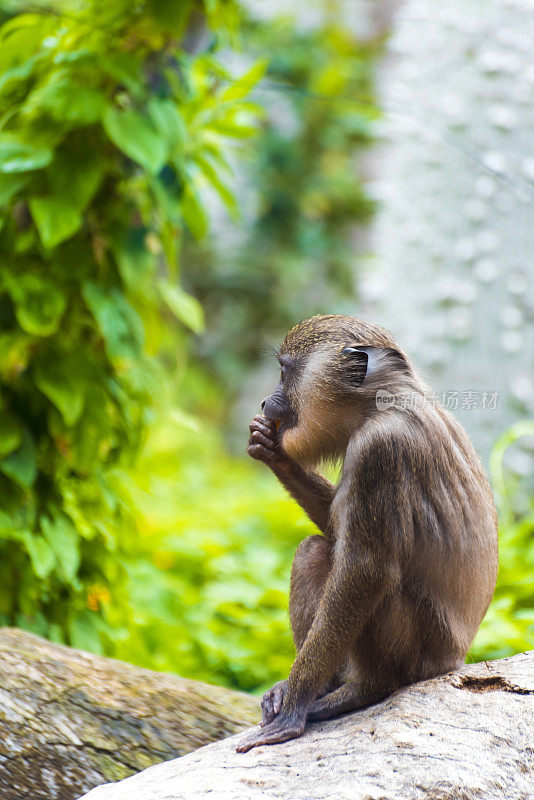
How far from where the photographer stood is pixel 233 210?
15.1ft

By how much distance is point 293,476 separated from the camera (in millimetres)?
3229

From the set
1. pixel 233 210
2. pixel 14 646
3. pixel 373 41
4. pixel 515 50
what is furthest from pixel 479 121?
pixel 373 41

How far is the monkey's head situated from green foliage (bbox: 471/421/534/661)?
5.68 ft

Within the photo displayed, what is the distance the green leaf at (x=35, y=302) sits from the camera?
12.3 feet

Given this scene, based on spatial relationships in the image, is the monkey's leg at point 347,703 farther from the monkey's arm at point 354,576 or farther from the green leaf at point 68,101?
the green leaf at point 68,101

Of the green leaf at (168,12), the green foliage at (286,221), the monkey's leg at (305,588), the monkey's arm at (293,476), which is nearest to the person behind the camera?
the monkey's leg at (305,588)

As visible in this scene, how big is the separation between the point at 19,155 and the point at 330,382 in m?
1.75

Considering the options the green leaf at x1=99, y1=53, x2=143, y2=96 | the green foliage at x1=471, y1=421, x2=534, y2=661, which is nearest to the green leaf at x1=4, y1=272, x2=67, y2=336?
the green leaf at x1=99, y1=53, x2=143, y2=96

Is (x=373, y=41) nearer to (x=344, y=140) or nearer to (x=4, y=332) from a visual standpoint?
(x=344, y=140)

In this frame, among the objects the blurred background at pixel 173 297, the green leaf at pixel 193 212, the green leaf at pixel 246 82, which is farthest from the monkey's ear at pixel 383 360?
the green leaf at pixel 246 82

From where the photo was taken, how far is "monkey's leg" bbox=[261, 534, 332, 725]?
299 centimetres

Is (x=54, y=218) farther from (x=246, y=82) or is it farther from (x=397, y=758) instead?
(x=397, y=758)

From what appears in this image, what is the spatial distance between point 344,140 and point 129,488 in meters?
9.61

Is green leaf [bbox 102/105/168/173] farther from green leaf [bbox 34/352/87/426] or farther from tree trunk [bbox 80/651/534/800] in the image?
tree trunk [bbox 80/651/534/800]
